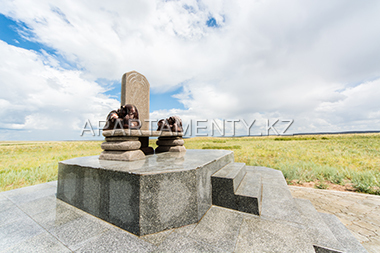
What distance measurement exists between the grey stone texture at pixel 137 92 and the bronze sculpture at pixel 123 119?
153 cm

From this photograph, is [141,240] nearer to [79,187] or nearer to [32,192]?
[79,187]

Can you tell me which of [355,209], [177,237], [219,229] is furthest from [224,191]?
[355,209]

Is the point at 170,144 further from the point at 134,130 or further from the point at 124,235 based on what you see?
the point at 124,235

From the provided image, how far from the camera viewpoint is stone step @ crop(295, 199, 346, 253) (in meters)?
2.00

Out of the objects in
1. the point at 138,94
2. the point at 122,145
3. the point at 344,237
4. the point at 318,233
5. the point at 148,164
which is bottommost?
the point at 344,237

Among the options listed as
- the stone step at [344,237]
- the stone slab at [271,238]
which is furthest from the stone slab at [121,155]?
the stone step at [344,237]

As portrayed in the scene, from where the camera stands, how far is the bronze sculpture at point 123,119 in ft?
13.1

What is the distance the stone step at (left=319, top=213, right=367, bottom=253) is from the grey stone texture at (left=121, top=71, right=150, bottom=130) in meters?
6.38

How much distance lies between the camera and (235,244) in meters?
1.91

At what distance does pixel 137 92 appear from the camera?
6.04 meters

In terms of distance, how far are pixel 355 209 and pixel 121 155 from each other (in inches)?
242

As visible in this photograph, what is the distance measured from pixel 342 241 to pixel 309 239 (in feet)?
3.01

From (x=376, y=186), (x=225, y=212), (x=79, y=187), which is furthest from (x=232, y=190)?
(x=376, y=186)

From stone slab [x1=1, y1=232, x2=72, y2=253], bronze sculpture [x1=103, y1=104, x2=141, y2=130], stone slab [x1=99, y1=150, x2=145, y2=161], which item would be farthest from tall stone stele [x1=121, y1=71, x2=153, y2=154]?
stone slab [x1=1, y1=232, x2=72, y2=253]
